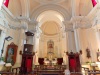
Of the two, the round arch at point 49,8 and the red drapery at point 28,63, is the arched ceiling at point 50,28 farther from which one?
the red drapery at point 28,63

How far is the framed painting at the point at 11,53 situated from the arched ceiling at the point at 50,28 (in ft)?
29.0

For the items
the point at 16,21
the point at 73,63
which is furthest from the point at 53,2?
the point at 73,63

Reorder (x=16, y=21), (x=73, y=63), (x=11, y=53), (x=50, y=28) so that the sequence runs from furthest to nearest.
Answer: (x=50, y=28)
(x=16, y=21)
(x=11, y=53)
(x=73, y=63)

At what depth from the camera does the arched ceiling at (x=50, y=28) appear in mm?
18672

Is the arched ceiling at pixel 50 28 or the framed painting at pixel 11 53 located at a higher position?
the arched ceiling at pixel 50 28

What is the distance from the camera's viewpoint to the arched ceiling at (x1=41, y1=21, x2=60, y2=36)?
18.7 m

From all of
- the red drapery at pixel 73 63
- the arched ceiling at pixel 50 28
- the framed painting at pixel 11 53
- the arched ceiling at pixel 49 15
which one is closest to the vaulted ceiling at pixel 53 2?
the arched ceiling at pixel 49 15

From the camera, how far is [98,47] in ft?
30.0

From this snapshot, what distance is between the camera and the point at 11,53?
9.84 metres

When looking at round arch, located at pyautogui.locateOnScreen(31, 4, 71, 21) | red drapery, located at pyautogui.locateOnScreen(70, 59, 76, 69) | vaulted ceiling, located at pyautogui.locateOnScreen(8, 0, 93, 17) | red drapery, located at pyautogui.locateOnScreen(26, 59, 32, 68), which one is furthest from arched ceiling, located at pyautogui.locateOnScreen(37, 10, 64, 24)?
red drapery, located at pyautogui.locateOnScreen(26, 59, 32, 68)

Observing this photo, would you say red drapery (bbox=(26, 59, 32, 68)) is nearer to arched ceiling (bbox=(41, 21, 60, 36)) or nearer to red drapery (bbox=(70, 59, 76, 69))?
red drapery (bbox=(70, 59, 76, 69))

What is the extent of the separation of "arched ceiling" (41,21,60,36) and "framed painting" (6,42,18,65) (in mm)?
8826

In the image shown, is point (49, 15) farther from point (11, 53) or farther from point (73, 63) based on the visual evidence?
point (73, 63)

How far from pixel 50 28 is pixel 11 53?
10301 mm
